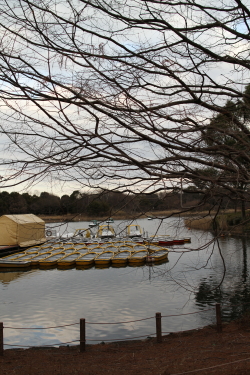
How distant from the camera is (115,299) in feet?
50.7

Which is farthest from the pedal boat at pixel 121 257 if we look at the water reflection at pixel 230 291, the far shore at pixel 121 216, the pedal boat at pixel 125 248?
the far shore at pixel 121 216

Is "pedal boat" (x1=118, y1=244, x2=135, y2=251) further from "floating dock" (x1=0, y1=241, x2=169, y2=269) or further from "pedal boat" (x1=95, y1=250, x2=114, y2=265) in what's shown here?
"pedal boat" (x1=95, y1=250, x2=114, y2=265)

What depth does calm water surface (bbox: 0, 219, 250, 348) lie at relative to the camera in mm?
11422

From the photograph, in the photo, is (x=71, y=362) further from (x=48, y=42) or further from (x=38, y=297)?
(x=38, y=297)

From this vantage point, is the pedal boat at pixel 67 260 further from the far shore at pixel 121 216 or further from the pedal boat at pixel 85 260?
the far shore at pixel 121 216

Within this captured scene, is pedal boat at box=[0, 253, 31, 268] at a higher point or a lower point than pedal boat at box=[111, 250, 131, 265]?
lower

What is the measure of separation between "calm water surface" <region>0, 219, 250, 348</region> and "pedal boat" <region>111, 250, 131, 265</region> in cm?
257

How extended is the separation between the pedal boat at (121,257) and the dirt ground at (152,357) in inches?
578

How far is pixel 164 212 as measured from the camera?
6676 millimetres

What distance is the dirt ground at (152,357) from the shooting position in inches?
250

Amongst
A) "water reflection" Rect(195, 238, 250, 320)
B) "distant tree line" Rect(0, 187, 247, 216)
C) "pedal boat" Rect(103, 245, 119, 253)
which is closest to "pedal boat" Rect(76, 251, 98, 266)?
"pedal boat" Rect(103, 245, 119, 253)

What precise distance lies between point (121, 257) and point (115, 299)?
33.0 feet

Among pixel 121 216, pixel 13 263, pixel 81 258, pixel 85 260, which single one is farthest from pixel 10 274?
pixel 121 216

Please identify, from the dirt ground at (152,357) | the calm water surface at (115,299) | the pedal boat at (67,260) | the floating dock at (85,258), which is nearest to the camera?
the dirt ground at (152,357)
